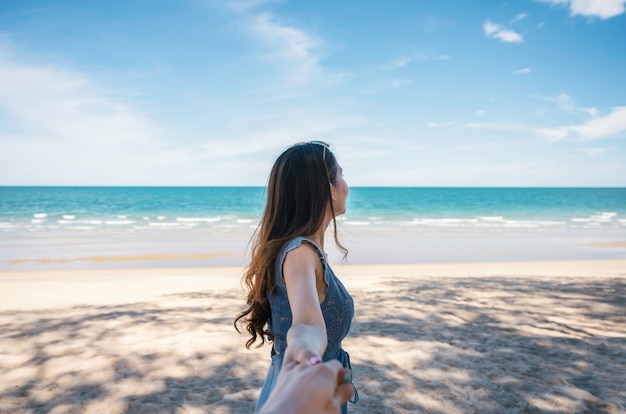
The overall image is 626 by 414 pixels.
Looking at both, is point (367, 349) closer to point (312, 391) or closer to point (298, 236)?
point (298, 236)

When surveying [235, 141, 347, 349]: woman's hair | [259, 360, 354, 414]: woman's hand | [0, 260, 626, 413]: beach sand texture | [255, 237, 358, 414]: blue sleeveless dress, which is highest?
[235, 141, 347, 349]: woman's hair

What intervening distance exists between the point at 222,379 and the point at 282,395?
12.5 feet

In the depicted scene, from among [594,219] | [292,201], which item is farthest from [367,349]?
[594,219]

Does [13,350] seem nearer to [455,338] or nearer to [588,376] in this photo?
[455,338]

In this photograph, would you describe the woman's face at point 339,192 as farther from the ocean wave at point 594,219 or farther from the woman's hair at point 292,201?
the ocean wave at point 594,219

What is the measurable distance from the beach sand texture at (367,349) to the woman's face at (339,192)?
2403 millimetres

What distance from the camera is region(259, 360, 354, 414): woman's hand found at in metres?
0.66

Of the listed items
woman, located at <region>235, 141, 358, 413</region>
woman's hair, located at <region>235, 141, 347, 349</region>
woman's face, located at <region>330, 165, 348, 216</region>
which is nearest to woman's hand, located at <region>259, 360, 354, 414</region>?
woman, located at <region>235, 141, 358, 413</region>

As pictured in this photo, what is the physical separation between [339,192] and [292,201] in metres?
0.22

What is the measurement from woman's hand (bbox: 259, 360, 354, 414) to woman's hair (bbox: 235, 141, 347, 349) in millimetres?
866

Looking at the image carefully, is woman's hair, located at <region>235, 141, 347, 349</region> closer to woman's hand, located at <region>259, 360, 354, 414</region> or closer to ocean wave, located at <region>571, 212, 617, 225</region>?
woman's hand, located at <region>259, 360, 354, 414</region>

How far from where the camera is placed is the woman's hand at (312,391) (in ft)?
2.16

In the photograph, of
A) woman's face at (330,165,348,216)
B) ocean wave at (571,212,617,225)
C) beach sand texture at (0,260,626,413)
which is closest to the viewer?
woman's face at (330,165,348,216)

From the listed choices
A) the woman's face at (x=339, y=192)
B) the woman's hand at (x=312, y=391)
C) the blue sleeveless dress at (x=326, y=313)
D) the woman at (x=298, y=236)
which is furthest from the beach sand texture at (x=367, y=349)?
the woman's hand at (x=312, y=391)
